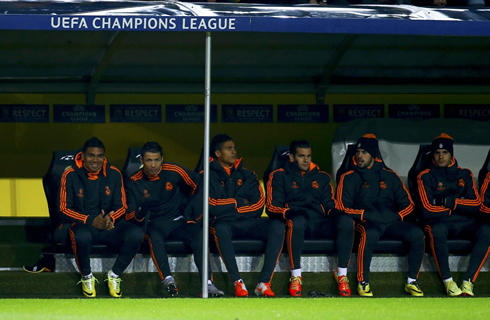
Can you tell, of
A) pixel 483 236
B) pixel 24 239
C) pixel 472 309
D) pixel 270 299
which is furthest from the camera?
pixel 24 239

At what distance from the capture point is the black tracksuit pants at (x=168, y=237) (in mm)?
6590

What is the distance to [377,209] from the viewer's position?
7.22 metres

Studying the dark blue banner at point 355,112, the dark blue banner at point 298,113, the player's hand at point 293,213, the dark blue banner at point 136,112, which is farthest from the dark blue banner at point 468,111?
the dark blue banner at point 136,112

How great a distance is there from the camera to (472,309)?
5969 millimetres

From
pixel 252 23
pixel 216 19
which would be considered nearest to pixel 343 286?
pixel 252 23

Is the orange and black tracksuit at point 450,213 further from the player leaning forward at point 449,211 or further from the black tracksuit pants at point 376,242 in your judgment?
the black tracksuit pants at point 376,242

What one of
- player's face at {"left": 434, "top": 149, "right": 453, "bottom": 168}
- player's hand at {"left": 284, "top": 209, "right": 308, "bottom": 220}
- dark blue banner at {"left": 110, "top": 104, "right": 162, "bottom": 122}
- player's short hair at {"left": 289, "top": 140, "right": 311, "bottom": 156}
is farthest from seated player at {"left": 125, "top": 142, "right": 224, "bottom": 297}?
player's face at {"left": 434, "top": 149, "right": 453, "bottom": 168}

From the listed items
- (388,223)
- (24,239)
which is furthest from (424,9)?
(24,239)

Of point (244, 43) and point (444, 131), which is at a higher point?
point (244, 43)

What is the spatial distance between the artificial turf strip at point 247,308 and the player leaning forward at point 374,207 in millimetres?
371

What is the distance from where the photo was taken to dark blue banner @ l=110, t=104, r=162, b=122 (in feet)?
28.1

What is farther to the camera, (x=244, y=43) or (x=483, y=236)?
(x=244, y=43)

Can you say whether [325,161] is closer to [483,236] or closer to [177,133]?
[177,133]

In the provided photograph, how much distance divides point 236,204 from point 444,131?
2.57 meters
